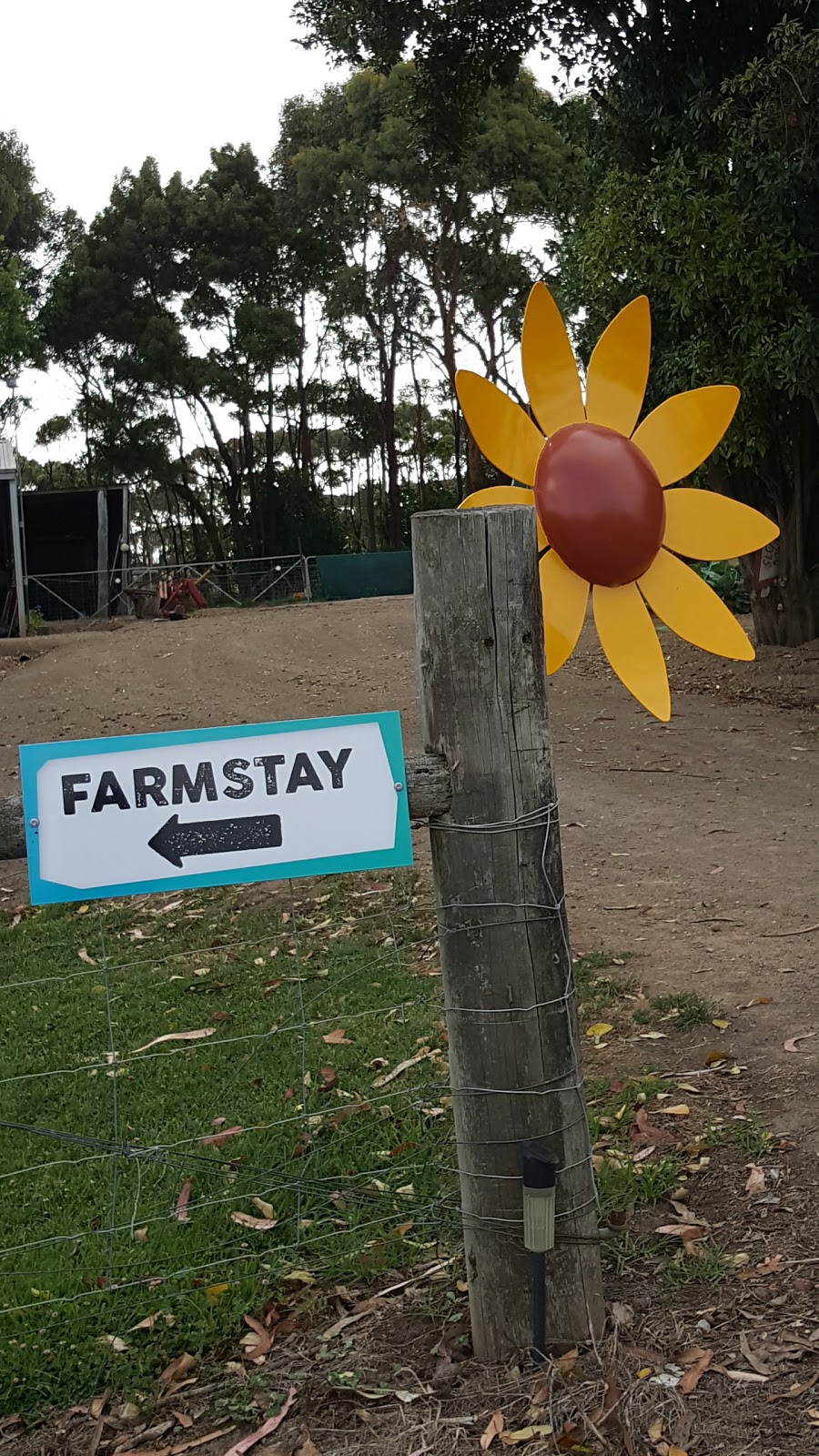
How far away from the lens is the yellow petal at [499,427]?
4.57m

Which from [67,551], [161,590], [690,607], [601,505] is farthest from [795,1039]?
[67,551]

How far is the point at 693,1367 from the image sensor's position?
2.51 m

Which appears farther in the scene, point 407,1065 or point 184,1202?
point 407,1065

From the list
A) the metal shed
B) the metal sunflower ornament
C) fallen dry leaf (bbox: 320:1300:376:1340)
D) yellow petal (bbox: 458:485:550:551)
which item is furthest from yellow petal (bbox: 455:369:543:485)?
the metal shed

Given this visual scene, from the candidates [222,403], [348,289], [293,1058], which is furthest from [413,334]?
[293,1058]

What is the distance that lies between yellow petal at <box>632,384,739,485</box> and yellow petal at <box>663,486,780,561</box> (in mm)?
98

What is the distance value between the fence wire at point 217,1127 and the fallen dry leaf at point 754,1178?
0.76 m

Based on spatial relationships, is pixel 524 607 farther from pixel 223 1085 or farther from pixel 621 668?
pixel 223 1085

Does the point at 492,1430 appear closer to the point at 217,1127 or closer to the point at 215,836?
the point at 215,836

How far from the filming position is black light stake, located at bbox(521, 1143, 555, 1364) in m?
2.47

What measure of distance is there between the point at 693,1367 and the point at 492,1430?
439 mm

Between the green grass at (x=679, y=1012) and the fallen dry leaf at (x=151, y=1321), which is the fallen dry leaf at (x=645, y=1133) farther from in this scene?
the fallen dry leaf at (x=151, y=1321)

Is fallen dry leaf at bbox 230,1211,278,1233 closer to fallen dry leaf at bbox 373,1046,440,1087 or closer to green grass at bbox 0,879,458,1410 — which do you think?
green grass at bbox 0,879,458,1410

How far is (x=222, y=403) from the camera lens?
3250cm
